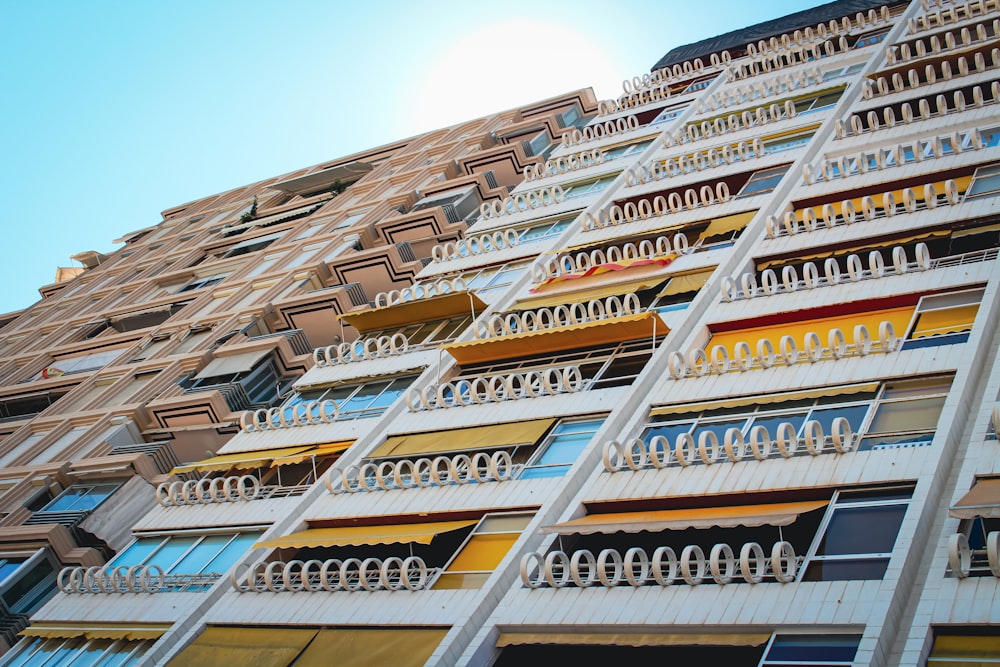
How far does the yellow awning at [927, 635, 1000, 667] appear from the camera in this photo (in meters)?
14.1

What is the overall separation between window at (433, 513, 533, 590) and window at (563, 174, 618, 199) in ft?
64.0

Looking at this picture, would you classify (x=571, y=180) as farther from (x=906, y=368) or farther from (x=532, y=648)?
(x=532, y=648)

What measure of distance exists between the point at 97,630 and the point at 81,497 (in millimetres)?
8350

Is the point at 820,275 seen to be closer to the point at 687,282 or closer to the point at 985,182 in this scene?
the point at 687,282

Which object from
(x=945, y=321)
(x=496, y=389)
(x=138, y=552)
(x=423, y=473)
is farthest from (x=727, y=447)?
(x=138, y=552)

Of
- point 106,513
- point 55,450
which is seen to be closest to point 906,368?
point 106,513

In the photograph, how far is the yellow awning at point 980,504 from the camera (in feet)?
49.2

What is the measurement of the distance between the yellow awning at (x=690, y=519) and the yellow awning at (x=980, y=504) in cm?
275

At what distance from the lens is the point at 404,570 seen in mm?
22281

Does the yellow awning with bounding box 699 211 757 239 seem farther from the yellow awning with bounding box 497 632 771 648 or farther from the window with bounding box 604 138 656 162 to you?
→ the yellow awning with bounding box 497 632 771 648

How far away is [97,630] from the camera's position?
26.8 meters

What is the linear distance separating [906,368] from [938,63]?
62.4ft

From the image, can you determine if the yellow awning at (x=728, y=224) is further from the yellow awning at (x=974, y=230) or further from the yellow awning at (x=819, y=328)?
the yellow awning at (x=974, y=230)

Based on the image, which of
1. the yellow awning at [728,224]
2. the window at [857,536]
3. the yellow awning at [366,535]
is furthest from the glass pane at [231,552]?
the yellow awning at [728,224]
